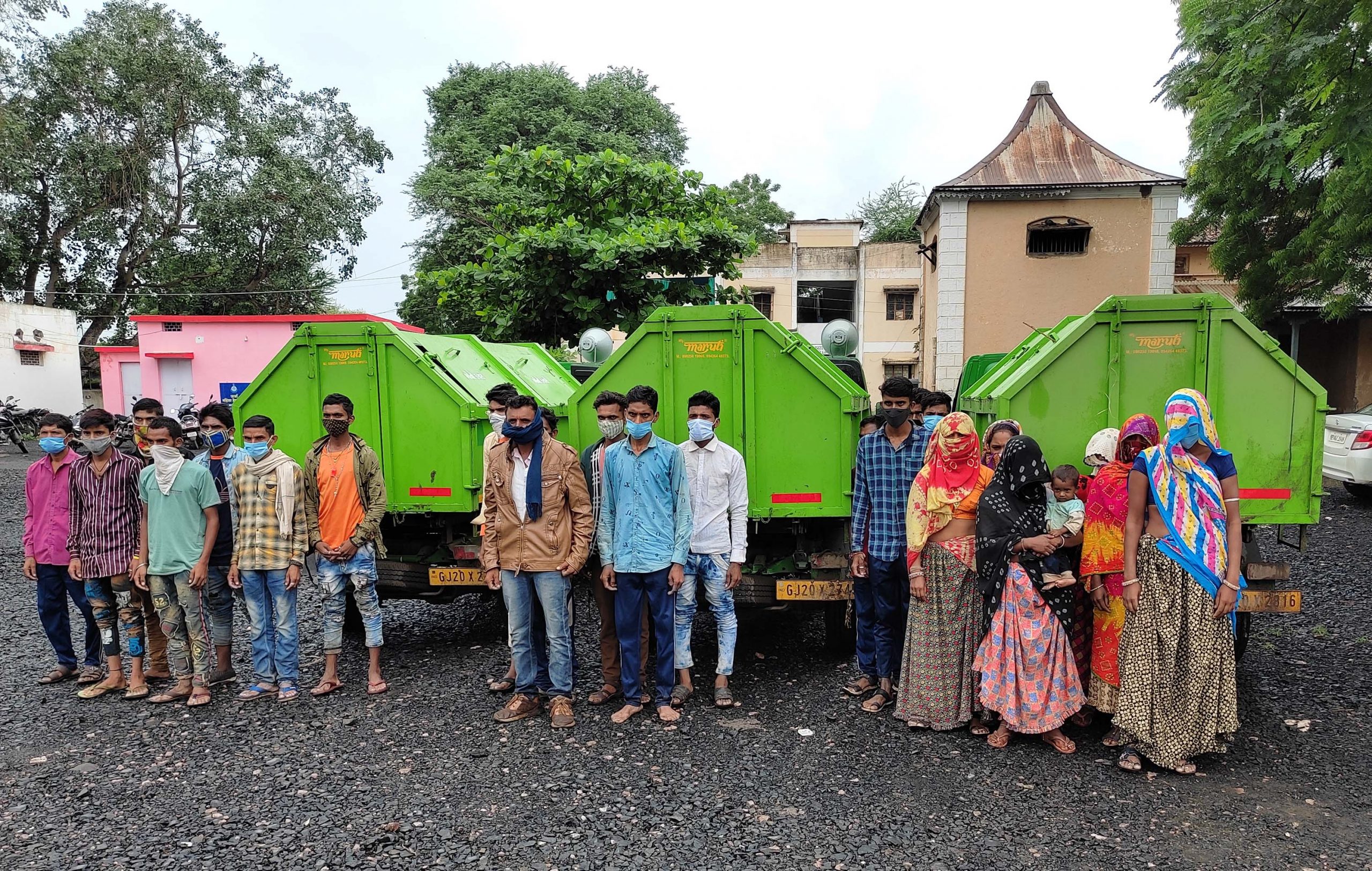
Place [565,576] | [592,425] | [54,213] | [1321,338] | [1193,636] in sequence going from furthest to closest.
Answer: [54,213] → [1321,338] → [592,425] → [565,576] → [1193,636]

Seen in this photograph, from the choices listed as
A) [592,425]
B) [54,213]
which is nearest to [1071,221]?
[592,425]

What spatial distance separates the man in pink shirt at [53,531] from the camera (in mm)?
5281

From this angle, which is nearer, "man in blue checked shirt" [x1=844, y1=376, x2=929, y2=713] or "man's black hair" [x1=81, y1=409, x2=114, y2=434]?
"man in blue checked shirt" [x1=844, y1=376, x2=929, y2=713]

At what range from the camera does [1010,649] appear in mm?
4238

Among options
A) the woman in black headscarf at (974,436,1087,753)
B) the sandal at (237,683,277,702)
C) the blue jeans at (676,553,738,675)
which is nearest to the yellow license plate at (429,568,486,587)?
the sandal at (237,683,277,702)

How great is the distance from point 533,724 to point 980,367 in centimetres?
667

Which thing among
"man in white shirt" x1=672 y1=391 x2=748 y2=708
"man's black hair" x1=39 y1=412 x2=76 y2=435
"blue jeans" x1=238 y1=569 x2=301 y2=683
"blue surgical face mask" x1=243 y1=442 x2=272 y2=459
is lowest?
"blue jeans" x1=238 y1=569 x2=301 y2=683

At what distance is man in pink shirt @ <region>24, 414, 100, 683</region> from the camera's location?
528 centimetres

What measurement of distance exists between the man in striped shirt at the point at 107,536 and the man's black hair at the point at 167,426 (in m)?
0.24

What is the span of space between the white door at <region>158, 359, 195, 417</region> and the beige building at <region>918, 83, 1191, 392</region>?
22.0 m

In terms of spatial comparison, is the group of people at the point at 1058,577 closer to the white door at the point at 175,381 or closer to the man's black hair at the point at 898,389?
the man's black hair at the point at 898,389

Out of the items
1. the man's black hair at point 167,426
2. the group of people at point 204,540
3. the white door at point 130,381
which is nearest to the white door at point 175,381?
the white door at point 130,381

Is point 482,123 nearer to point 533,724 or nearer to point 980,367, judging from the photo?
point 980,367

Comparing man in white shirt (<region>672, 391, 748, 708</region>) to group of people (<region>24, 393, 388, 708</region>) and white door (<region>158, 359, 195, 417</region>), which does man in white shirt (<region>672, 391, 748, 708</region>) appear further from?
white door (<region>158, 359, 195, 417</region>)
